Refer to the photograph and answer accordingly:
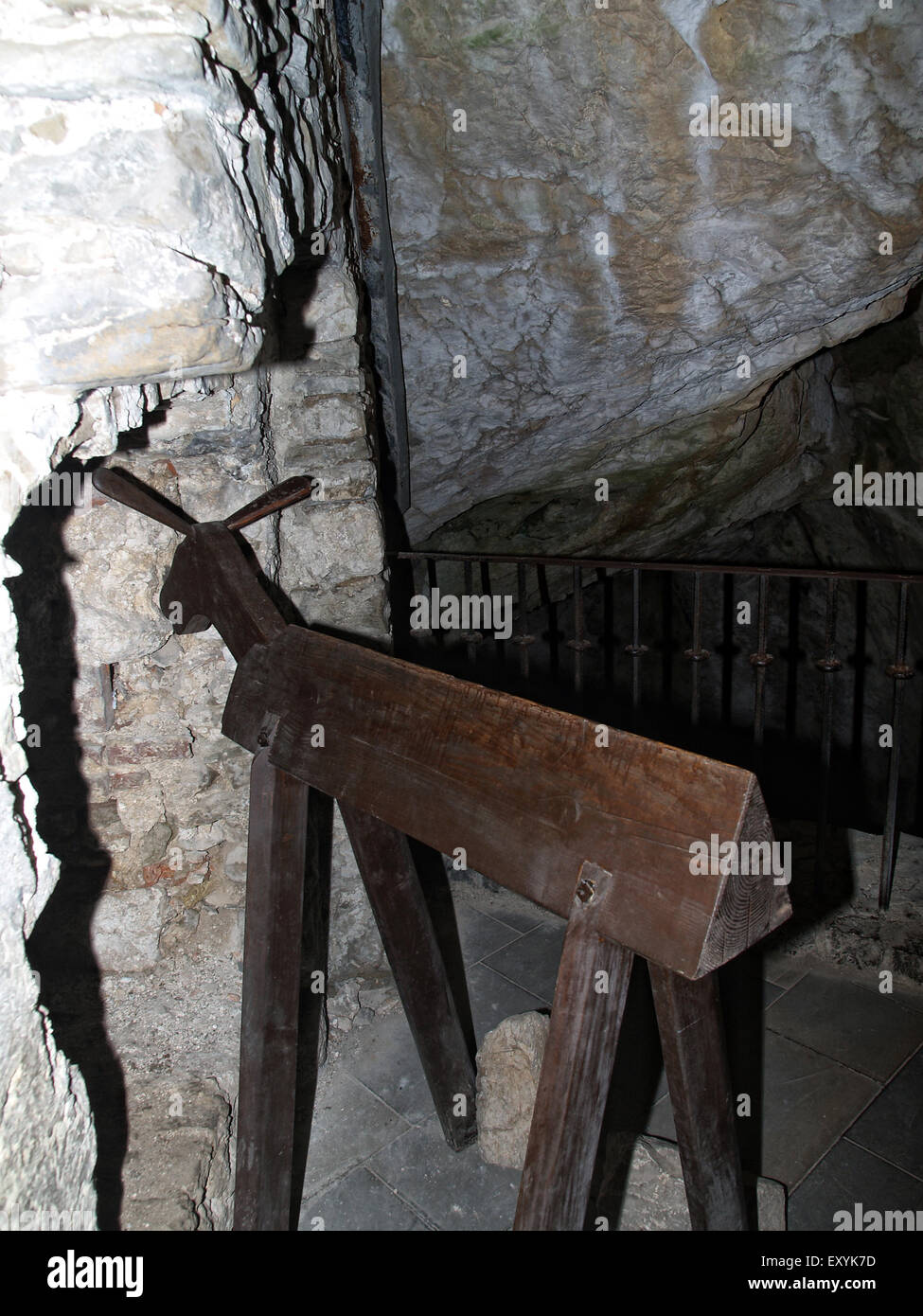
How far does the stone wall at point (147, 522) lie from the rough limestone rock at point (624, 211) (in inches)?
19.5

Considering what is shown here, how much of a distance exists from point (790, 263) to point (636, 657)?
64.1 inches

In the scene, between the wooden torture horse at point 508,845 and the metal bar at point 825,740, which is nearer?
the wooden torture horse at point 508,845

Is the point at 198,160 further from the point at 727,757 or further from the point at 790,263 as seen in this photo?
the point at 727,757

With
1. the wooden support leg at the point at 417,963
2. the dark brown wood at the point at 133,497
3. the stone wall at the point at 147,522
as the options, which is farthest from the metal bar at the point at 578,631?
the dark brown wood at the point at 133,497

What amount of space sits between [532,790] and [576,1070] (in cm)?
45

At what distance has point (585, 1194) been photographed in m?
1.44

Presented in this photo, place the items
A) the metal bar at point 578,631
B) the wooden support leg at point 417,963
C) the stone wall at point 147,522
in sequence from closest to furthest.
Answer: the stone wall at point 147,522, the wooden support leg at point 417,963, the metal bar at point 578,631

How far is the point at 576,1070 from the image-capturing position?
137cm

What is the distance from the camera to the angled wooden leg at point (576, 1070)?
1.32m

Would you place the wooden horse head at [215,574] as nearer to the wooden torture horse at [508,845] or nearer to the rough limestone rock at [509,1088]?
the wooden torture horse at [508,845]

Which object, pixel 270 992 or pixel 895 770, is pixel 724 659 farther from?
pixel 270 992

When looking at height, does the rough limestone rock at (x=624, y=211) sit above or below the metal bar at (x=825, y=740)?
above

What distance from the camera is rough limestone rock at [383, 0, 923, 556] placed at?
8.87ft

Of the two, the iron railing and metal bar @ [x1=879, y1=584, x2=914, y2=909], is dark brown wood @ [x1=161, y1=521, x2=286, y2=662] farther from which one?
the iron railing
